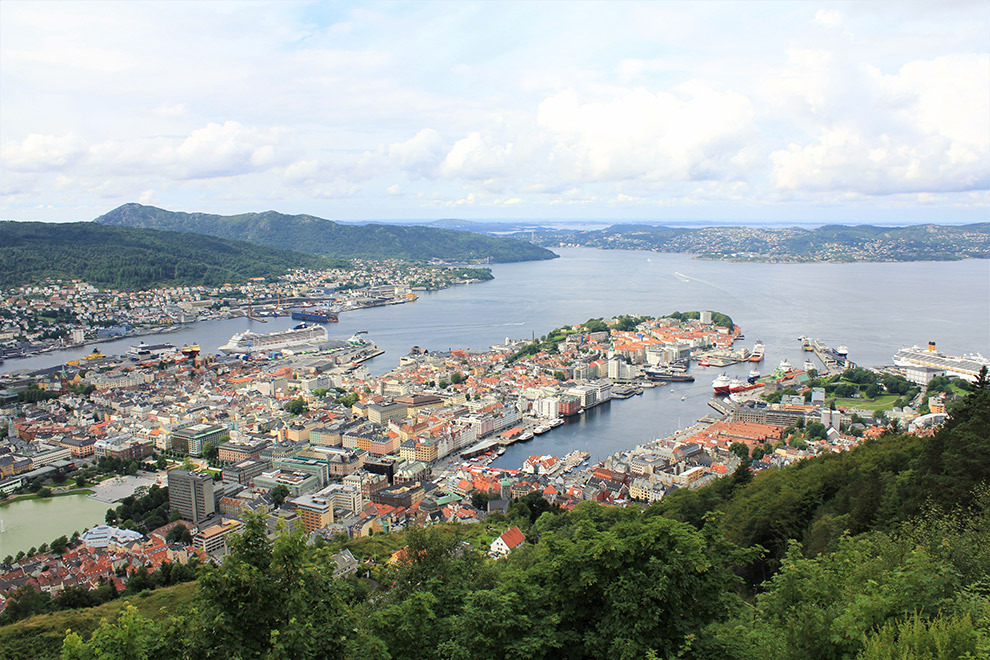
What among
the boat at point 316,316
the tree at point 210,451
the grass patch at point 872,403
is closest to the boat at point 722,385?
the grass patch at point 872,403

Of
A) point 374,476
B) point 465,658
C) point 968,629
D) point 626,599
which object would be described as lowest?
point 374,476

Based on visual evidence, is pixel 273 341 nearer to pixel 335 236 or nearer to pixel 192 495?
pixel 192 495

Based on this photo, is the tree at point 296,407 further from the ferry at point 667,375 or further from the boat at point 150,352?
the ferry at point 667,375

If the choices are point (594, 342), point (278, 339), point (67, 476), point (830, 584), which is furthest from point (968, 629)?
point (278, 339)

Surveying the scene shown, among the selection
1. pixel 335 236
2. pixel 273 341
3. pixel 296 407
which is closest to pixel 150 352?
pixel 273 341

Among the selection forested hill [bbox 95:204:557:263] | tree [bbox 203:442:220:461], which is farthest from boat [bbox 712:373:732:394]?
forested hill [bbox 95:204:557:263]

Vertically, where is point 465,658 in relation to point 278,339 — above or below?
above

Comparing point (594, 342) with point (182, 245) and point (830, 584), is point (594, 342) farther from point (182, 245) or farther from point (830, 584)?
point (182, 245)
